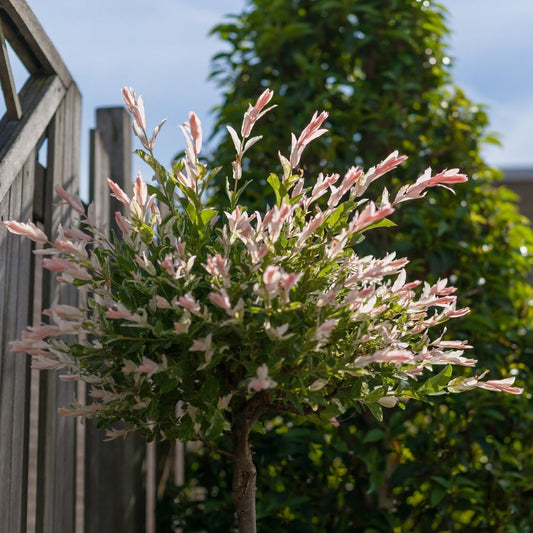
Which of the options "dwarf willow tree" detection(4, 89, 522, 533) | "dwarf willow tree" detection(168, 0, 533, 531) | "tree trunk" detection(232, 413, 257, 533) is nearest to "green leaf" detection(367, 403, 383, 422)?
"dwarf willow tree" detection(4, 89, 522, 533)

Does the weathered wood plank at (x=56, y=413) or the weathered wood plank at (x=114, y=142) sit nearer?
the weathered wood plank at (x=56, y=413)

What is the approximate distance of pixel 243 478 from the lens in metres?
1.61

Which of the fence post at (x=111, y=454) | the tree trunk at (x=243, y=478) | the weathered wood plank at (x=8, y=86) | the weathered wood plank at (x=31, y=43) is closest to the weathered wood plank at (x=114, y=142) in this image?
the fence post at (x=111, y=454)

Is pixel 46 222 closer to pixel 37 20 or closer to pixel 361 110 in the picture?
pixel 37 20

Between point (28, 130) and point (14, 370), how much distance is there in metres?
0.62

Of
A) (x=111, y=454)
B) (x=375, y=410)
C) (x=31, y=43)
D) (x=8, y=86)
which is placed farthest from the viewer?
(x=111, y=454)

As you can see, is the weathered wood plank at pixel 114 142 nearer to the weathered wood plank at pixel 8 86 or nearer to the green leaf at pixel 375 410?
the weathered wood plank at pixel 8 86

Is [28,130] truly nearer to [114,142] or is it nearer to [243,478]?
[114,142]

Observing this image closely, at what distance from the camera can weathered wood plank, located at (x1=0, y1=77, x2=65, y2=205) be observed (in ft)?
5.82

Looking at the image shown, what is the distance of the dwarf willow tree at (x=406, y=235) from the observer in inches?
94.7

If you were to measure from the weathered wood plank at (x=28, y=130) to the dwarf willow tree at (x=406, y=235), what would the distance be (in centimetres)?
73

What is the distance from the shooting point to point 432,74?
2.79 meters

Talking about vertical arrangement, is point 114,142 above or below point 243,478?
above

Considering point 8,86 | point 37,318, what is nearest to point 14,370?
point 37,318
